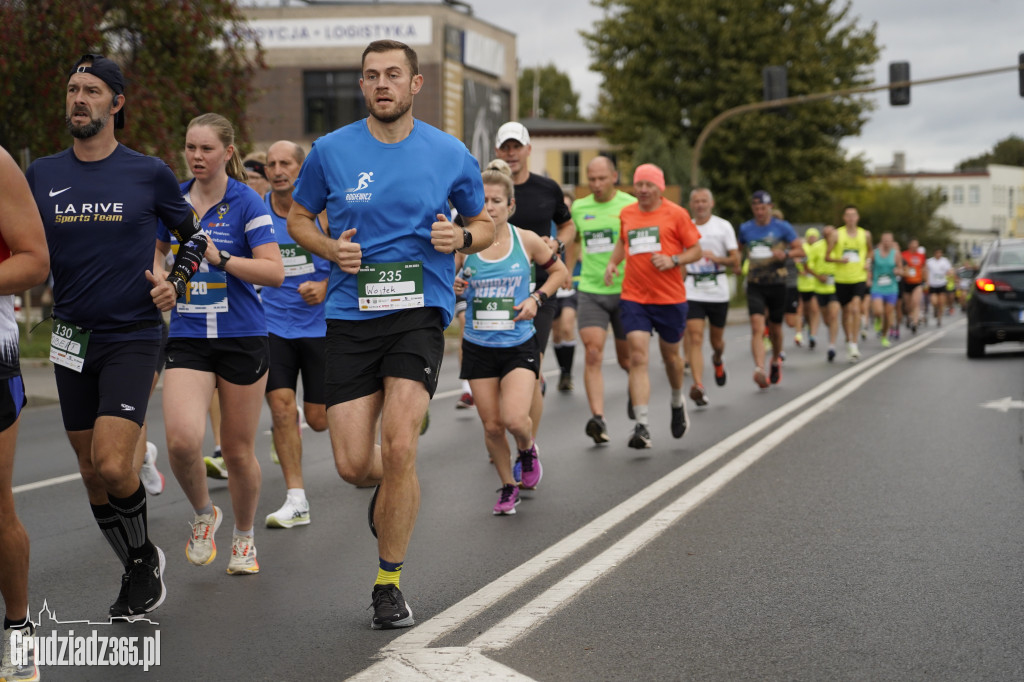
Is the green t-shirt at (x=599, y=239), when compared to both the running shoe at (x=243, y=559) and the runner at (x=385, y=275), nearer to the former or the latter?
the running shoe at (x=243, y=559)

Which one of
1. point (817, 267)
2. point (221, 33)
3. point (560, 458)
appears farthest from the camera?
point (221, 33)

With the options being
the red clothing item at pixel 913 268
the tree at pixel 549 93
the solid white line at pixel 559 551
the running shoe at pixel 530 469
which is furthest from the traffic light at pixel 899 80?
the tree at pixel 549 93

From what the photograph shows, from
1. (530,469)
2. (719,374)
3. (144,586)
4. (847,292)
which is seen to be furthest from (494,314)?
(847,292)

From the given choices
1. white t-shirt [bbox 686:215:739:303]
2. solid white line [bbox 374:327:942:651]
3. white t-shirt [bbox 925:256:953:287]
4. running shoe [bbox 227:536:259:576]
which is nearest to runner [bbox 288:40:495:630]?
solid white line [bbox 374:327:942:651]

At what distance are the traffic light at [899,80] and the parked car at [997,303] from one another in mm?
11876

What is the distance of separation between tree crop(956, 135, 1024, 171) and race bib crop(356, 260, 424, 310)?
5778 inches

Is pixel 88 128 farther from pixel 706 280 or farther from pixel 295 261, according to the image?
pixel 706 280

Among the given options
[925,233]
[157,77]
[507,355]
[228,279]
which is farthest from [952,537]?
[925,233]

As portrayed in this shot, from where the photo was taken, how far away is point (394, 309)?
5250 millimetres

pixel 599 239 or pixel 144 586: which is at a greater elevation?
pixel 599 239

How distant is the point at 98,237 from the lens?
5.14m

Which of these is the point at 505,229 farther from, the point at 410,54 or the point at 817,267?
the point at 817,267

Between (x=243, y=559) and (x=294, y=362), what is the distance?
1.82 m

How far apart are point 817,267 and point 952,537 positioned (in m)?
15.1
